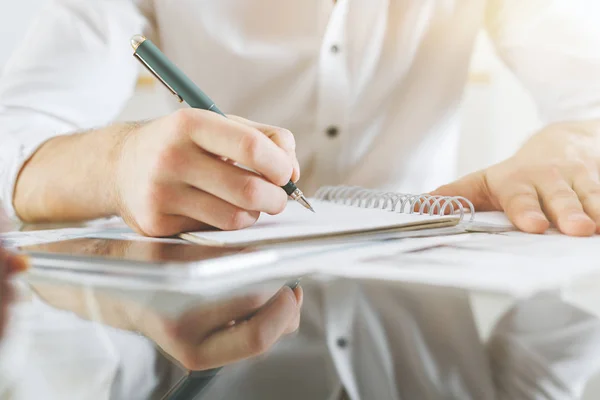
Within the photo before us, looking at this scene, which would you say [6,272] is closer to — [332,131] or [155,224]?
[155,224]

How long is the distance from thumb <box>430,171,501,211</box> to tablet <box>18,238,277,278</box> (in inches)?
11.5

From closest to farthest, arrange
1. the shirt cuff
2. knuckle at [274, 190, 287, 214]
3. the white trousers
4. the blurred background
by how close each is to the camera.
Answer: the white trousers
knuckle at [274, 190, 287, 214]
the shirt cuff
the blurred background

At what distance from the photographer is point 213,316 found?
0.76ft

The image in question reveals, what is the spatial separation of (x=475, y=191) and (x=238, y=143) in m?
0.29

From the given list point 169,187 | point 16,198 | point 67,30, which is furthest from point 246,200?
point 67,30

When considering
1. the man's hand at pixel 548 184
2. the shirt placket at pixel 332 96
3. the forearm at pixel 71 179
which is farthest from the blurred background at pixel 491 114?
the forearm at pixel 71 179

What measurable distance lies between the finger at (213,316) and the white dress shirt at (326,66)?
1.71ft

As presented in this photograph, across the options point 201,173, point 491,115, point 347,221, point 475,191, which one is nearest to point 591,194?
point 475,191

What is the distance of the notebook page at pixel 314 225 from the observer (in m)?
0.34

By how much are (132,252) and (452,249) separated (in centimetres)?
20

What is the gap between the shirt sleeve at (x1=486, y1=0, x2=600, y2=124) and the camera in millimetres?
822

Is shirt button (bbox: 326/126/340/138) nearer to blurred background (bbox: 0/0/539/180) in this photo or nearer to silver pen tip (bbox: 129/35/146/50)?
silver pen tip (bbox: 129/35/146/50)

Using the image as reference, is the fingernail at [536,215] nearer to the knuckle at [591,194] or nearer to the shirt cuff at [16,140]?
the knuckle at [591,194]

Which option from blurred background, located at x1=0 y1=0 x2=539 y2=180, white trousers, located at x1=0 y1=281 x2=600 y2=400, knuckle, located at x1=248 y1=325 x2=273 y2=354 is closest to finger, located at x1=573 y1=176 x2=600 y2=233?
white trousers, located at x1=0 y1=281 x2=600 y2=400
